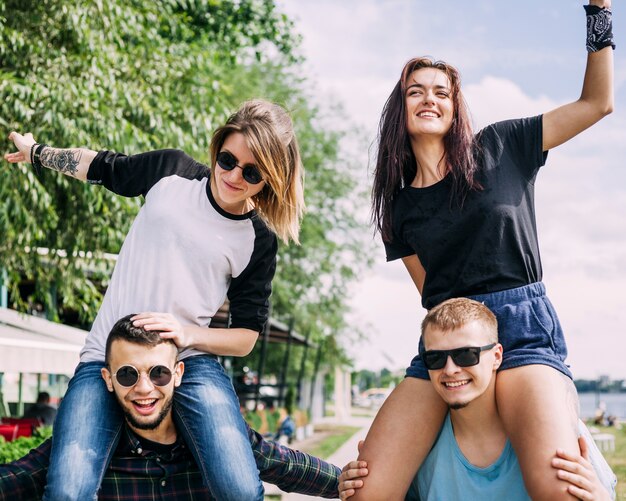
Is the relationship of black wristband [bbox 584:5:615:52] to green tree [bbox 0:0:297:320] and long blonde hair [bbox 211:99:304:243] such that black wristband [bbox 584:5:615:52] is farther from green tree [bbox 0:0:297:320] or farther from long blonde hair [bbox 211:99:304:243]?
green tree [bbox 0:0:297:320]

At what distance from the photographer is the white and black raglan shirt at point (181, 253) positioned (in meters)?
4.17

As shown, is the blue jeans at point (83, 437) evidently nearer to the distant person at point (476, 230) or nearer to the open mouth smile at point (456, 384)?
the distant person at point (476, 230)

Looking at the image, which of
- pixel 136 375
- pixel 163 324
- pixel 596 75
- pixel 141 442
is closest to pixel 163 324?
pixel 163 324

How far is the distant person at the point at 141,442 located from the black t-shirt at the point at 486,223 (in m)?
1.30

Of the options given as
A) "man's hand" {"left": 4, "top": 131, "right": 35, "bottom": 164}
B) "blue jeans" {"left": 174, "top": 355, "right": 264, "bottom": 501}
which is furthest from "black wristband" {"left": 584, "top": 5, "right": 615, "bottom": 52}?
"man's hand" {"left": 4, "top": 131, "right": 35, "bottom": 164}

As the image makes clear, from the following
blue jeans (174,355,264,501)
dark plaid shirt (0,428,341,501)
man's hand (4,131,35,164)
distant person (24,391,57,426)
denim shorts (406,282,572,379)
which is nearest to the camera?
denim shorts (406,282,572,379)

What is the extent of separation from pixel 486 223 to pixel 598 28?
3.32 ft

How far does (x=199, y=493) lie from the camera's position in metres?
Result: 4.31

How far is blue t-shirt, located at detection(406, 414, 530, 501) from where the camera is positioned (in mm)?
3848

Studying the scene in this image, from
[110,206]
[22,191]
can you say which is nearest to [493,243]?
[22,191]

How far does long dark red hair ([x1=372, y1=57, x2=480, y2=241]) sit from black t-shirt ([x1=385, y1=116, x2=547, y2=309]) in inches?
3.6

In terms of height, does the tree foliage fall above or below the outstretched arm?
above

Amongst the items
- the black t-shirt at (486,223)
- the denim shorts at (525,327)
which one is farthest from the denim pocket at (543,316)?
the black t-shirt at (486,223)

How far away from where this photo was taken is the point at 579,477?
3.46 meters
